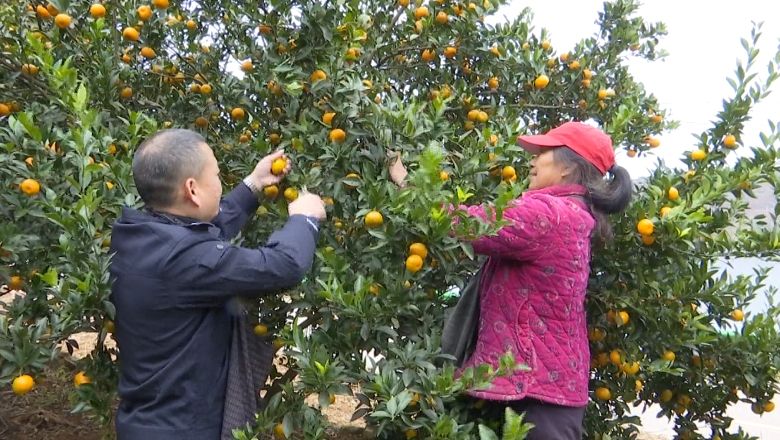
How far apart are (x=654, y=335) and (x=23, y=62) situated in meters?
2.65

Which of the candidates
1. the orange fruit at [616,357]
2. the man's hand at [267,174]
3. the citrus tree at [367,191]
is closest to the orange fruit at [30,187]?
the citrus tree at [367,191]

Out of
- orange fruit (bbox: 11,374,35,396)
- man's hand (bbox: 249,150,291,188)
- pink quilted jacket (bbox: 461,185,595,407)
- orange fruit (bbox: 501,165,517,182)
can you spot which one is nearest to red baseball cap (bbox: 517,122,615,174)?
pink quilted jacket (bbox: 461,185,595,407)

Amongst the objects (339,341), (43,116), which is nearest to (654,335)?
(339,341)

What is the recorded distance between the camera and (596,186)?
7.17 feet

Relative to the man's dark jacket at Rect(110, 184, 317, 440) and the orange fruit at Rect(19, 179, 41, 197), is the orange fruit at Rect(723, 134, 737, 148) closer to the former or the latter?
the man's dark jacket at Rect(110, 184, 317, 440)

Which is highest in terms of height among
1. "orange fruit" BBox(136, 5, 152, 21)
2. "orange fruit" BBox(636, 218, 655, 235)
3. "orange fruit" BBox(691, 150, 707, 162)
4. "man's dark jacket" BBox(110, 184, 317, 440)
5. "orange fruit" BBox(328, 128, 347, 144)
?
"orange fruit" BBox(691, 150, 707, 162)

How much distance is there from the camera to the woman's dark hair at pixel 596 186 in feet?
7.16

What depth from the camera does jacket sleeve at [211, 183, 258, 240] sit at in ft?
7.21

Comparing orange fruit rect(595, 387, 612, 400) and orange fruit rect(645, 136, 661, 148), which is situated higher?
orange fruit rect(645, 136, 661, 148)

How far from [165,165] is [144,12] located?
4.21 ft

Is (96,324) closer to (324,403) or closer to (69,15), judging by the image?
(324,403)

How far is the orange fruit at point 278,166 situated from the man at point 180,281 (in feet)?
0.89

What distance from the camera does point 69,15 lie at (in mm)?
2707

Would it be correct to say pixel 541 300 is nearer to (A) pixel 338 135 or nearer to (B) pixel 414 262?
(B) pixel 414 262
